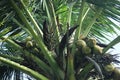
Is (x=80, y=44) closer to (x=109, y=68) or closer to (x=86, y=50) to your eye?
(x=86, y=50)

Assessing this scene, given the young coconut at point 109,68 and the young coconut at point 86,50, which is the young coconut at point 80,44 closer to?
the young coconut at point 86,50

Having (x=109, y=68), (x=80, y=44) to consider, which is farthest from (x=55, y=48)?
(x=109, y=68)

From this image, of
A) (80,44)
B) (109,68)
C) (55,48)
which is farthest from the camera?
(55,48)

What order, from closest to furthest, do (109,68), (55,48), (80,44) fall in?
(109,68)
(80,44)
(55,48)

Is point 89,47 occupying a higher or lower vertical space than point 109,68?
higher

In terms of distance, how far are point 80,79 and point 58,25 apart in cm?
72

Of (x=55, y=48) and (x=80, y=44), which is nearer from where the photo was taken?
(x=80, y=44)

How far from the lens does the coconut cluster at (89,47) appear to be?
3.19 metres

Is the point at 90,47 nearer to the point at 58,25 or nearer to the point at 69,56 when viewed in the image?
the point at 69,56

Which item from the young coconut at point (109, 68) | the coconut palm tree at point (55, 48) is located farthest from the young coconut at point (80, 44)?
the young coconut at point (109, 68)

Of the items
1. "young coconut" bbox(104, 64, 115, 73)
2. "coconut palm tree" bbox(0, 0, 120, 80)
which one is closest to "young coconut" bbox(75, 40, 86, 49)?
"coconut palm tree" bbox(0, 0, 120, 80)

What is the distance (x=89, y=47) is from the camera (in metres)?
3.21

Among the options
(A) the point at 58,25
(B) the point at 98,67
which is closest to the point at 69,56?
(B) the point at 98,67

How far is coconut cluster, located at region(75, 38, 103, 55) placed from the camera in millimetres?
3193
